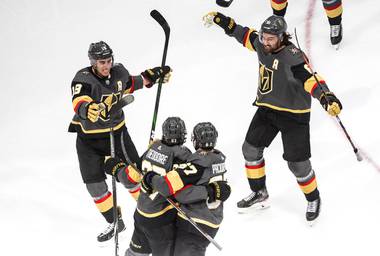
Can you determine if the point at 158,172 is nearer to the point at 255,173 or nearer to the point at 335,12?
the point at 255,173

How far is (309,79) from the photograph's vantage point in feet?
13.9

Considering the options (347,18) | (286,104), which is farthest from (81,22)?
(286,104)

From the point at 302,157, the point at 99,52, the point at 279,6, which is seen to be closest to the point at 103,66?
the point at 99,52

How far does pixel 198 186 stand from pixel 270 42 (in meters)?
1.21

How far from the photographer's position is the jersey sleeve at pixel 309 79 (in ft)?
13.6

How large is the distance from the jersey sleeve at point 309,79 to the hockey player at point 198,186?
84 cm

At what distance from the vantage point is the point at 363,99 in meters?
5.53

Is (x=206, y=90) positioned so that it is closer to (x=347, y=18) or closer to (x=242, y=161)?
(x=242, y=161)

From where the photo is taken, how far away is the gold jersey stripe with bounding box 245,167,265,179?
4773 mm

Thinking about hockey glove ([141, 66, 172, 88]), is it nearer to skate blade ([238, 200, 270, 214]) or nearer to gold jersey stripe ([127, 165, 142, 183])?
skate blade ([238, 200, 270, 214])

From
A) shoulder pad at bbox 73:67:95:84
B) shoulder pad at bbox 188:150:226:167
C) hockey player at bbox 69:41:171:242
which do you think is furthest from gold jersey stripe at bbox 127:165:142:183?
shoulder pad at bbox 73:67:95:84

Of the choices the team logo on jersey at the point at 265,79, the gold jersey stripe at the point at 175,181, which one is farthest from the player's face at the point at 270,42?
the gold jersey stripe at the point at 175,181

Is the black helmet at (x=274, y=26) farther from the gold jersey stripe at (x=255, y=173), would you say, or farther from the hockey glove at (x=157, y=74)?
the gold jersey stripe at (x=255, y=173)

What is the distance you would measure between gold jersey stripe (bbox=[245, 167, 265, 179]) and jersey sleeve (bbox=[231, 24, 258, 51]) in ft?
2.61
